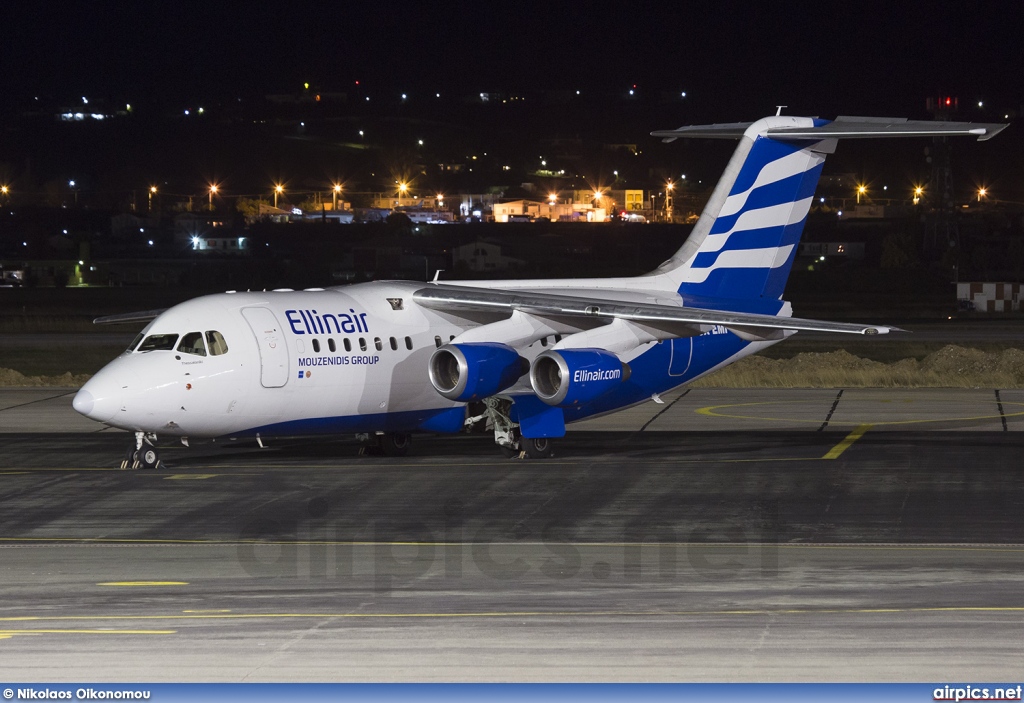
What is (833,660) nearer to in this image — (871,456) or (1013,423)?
(871,456)

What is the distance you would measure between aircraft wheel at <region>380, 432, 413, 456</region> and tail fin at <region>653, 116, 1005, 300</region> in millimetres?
6610

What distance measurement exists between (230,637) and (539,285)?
49.6 ft

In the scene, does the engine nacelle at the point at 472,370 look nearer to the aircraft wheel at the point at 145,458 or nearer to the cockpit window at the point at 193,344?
the cockpit window at the point at 193,344

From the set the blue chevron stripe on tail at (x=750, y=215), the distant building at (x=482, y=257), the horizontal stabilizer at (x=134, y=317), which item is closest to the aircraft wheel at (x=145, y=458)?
the horizontal stabilizer at (x=134, y=317)

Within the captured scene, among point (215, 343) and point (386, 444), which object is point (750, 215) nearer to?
point (386, 444)

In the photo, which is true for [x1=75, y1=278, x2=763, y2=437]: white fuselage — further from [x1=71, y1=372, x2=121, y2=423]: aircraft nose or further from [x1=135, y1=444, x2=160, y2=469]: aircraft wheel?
[x1=135, y1=444, x2=160, y2=469]: aircraft wheel

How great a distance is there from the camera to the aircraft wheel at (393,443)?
86.3 ft

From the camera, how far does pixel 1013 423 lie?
2984 cm

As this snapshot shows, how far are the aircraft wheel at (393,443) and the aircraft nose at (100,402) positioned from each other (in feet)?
18.9

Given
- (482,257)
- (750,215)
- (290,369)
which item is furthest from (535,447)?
(482,257)

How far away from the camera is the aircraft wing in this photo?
943 inches

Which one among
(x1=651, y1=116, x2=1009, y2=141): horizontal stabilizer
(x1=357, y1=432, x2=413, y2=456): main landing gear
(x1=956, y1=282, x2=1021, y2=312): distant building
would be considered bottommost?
(x1=357, y1=432, x2=413, y2=456): main landing gear

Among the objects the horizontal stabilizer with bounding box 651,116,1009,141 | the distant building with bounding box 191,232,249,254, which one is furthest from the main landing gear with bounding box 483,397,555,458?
the distant building with bounding box 191,232,249,254

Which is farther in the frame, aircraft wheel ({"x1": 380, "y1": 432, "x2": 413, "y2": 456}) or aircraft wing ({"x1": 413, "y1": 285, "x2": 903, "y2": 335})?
aircraft wheel ({"x1": 380, "y1": 432, "x2": 413, "y2": 456})
